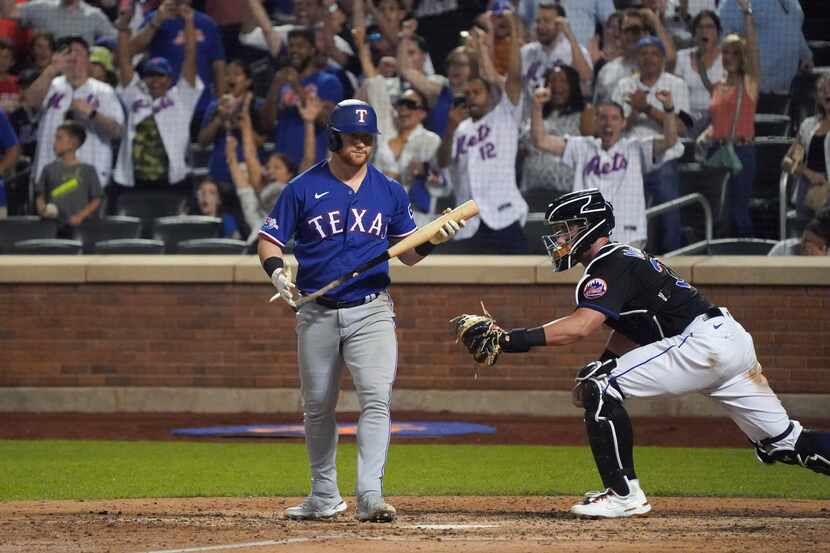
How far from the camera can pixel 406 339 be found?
42.9 ft

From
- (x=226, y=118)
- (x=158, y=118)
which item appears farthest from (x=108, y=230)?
(x=226, y=118)

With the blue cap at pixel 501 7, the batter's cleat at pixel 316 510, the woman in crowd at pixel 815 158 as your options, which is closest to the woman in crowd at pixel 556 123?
the blue cap at pixel 501 7

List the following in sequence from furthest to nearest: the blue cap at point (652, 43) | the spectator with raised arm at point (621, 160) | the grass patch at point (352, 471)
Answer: the blue cap at point (652, 43), the spectator with raised arm at point (621, 160), the grass patch at point (352, 471)

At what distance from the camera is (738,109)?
12703 millimetres

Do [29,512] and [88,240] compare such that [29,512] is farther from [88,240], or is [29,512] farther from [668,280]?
[88,240]

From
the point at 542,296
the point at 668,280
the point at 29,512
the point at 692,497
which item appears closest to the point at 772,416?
the point at 668,280

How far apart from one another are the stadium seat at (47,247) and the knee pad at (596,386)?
28.6 ft

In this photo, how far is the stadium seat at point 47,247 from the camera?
14070 mm

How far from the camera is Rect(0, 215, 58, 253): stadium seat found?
14.2 m

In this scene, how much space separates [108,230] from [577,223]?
8537mm

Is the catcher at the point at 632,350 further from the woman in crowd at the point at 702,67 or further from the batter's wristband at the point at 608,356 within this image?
the woman in crowd at the point at 702,67

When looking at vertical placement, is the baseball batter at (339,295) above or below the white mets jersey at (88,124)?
below

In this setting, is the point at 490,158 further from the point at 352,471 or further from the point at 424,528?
the point at 424,528

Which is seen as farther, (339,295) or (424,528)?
(339,295)
